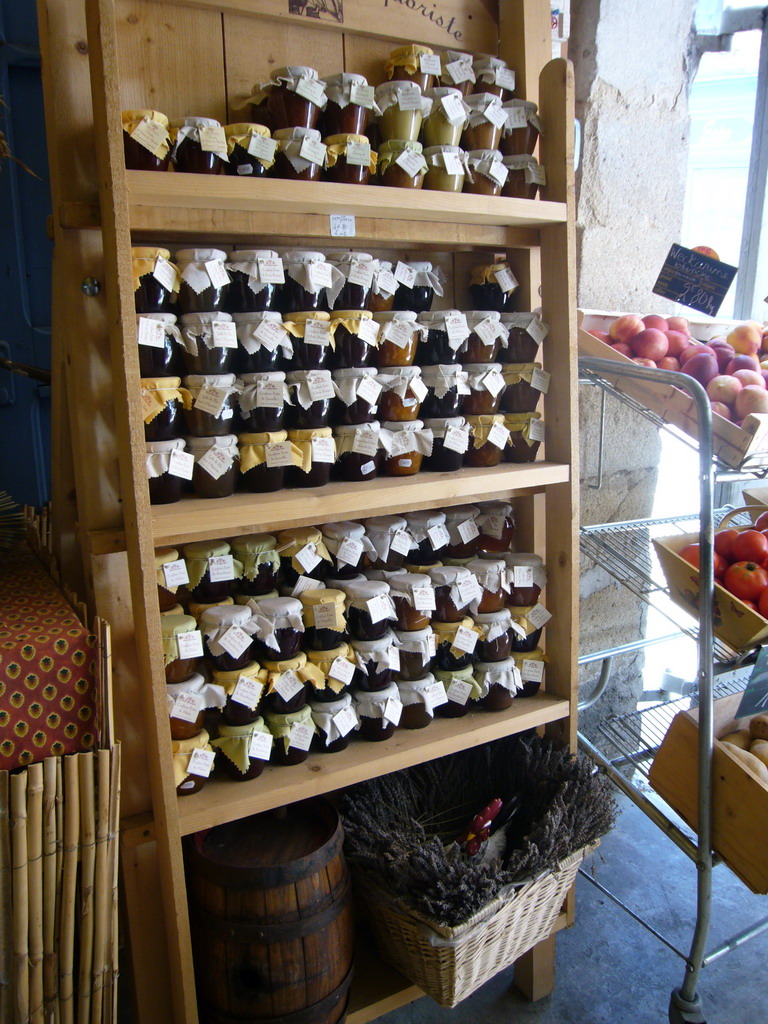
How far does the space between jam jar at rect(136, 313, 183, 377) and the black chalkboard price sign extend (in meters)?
1.35

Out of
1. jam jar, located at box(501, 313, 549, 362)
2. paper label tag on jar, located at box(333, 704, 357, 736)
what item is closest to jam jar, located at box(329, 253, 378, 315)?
jam jar, located at box(501, 313, 549, 362)

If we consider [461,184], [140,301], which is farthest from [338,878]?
[461,184]

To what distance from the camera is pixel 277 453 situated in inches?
52.7

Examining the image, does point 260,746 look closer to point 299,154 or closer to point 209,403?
point 209,403

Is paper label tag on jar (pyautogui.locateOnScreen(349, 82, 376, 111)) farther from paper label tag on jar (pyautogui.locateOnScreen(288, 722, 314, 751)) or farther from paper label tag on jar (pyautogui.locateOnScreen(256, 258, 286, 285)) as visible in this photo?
paper label tag on jar (pyautogui.locateOnScreen(288, 722, 314, 751))

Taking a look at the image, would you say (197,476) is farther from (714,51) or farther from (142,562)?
(714,51)

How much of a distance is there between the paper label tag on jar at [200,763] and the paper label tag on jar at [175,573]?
294 mm

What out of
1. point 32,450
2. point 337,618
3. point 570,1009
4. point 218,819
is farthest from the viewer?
point 32,450

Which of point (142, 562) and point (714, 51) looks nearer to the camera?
point (142, 562)

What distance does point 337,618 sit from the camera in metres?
1.42

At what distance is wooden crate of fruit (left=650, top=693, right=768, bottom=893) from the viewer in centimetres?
146

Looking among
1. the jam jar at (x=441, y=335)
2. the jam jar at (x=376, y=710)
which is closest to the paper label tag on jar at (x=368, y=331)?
the jam jar at (x=441, y=335)

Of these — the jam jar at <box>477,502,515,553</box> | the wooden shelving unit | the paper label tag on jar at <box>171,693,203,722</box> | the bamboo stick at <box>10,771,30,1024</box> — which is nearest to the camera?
the bamboo stick at <box>10,771,30,1024</box>

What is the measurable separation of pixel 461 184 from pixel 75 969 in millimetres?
1542
